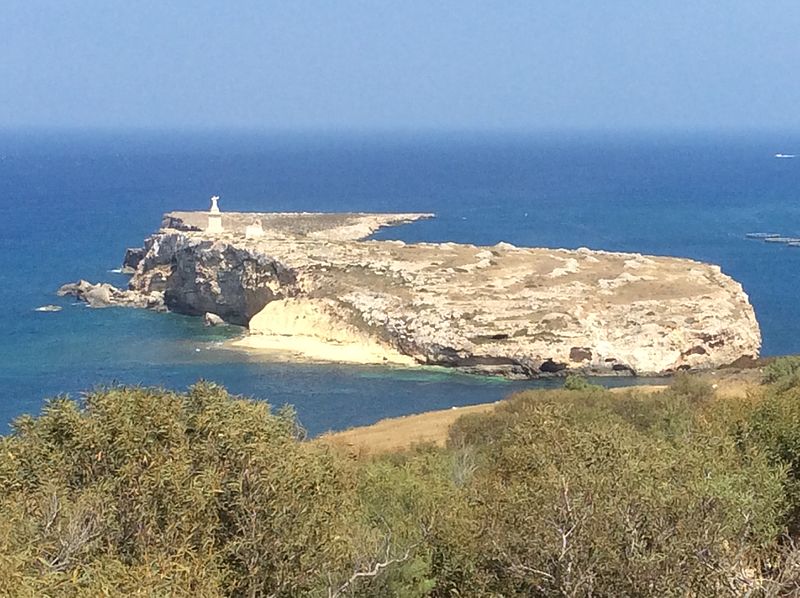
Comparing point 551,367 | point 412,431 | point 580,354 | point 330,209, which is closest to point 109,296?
point 551,367

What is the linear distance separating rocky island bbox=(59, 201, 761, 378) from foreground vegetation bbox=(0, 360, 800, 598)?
3616cm

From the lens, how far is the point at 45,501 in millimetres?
10195

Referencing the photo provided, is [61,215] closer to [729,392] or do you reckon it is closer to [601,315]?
[601,315]

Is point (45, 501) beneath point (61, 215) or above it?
above

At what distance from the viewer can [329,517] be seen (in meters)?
11.3

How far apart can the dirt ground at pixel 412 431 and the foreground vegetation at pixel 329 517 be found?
11.7m

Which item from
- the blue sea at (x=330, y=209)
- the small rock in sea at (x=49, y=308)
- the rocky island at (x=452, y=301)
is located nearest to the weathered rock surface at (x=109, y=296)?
the rocky island at (x=452, y=301)

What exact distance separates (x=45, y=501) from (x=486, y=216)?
4104 inches

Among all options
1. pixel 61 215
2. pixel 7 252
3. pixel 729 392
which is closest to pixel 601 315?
pixel 729 392

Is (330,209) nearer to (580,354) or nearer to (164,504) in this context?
(580,354)

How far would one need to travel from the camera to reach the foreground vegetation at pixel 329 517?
8.92 metres

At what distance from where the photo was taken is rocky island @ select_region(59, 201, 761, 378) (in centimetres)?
5041

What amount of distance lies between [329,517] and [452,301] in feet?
145

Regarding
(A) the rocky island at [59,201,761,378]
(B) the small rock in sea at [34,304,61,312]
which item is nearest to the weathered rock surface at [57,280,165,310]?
(A) the rocky island at [59,201,761,378]
